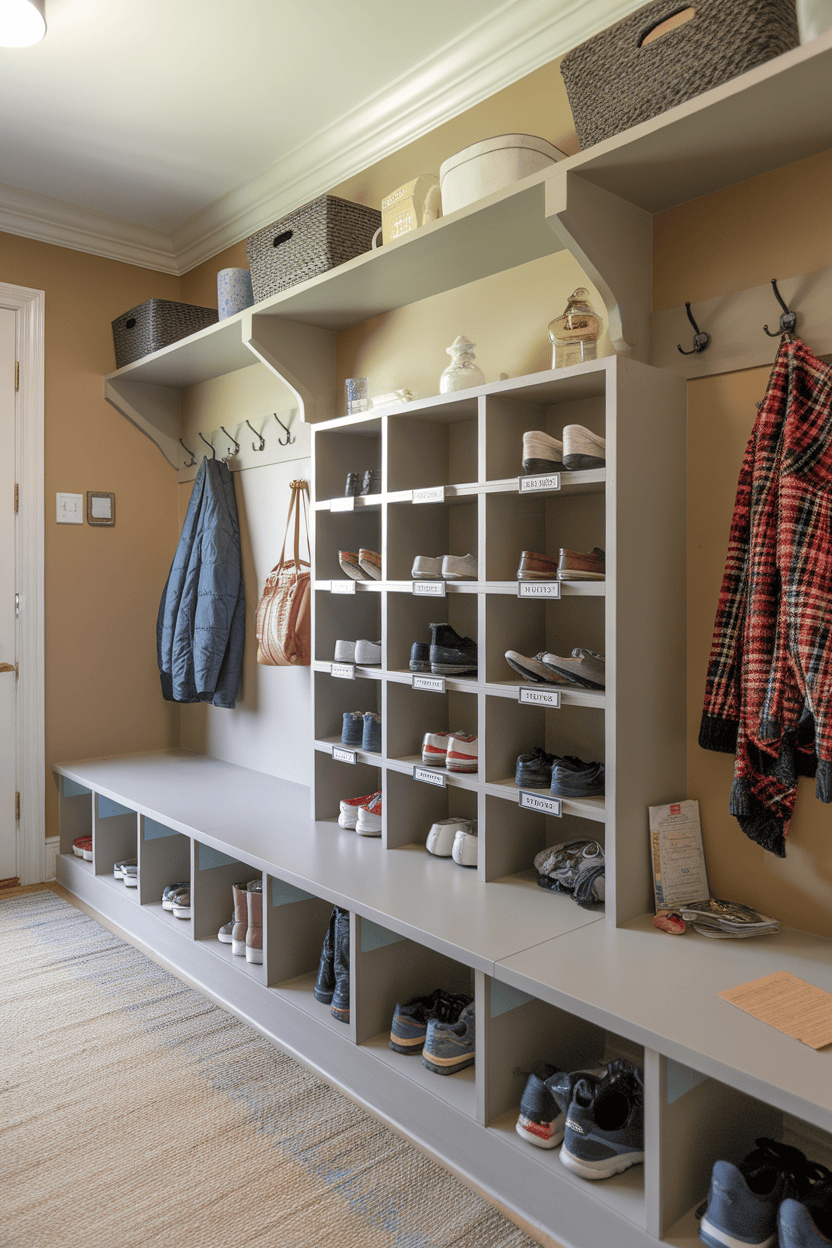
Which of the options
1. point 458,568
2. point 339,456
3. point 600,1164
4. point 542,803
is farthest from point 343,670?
point 600,1164

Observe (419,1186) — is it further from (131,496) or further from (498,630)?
(131,496)

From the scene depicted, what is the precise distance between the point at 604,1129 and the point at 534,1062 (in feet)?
0.72

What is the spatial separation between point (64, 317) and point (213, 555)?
1.17 m

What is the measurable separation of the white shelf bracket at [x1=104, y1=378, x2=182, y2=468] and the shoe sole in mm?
3057

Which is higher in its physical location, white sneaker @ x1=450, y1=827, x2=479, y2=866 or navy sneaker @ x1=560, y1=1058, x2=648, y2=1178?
white sneaker @ x1=450, y1=827, x2=479, y2=866

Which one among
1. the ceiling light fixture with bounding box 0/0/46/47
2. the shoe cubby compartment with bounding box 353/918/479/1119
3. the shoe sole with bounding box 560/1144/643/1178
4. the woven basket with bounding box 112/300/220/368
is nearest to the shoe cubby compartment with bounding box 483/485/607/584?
the shoe cubby compartment with bounding box 353/918/479/1119

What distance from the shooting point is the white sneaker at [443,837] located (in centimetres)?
211

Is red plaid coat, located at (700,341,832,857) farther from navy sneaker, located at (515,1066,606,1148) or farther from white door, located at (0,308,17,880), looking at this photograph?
white door, located at (0,308,17,880)

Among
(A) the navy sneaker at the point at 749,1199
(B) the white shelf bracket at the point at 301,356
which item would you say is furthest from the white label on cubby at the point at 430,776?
(B) the white shelf bracket at the point at 301,356

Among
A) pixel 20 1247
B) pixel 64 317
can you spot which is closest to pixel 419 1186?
pixel 20 1247

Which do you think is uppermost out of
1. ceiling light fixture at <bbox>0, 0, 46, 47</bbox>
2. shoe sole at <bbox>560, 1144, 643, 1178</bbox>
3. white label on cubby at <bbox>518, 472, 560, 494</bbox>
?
ceiling light fixture at <bbox>0, 0, 46, 47</bbox>

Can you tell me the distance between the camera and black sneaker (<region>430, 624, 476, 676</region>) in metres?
2.06

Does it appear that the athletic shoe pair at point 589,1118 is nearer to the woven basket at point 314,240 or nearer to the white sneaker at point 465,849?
the white sneaker at point 465,849

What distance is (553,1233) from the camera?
143 centimetres
